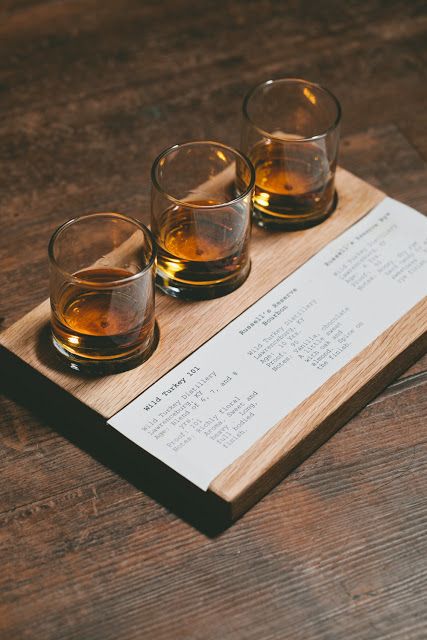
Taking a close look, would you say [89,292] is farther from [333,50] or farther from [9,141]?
[333,50]

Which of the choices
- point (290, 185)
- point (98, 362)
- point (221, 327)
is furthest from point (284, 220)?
point (98, 362)

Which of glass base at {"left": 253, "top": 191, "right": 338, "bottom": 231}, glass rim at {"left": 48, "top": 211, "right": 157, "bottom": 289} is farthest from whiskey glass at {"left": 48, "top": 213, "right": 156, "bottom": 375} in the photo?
glass base at {"left": 253, "top": 191, "right": 338, "bottom": 231}

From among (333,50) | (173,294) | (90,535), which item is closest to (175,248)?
(173,294)

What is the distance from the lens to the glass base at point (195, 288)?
885mm

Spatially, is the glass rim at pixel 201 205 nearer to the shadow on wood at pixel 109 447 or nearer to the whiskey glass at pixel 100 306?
the whiskey glass at pixel 100 306

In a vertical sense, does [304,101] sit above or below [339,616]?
above

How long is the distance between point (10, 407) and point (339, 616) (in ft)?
1.10

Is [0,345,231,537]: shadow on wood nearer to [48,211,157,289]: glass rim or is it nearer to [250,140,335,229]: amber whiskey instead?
[48,211,157,289]: glass rim

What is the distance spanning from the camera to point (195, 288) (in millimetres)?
885

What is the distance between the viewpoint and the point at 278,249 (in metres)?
0.95

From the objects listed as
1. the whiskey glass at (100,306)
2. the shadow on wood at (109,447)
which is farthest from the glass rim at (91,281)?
the shadow on wood at (109,447)

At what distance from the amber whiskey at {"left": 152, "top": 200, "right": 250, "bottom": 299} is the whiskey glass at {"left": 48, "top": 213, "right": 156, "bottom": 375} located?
34mm

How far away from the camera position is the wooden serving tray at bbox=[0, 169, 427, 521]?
0.77 m

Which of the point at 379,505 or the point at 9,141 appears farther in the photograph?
the point at 9,141
